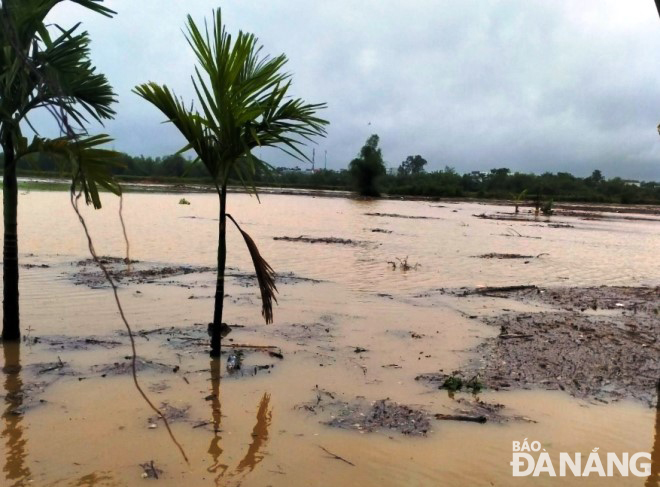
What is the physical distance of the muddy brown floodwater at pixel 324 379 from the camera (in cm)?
354

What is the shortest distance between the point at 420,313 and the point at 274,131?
413 centimetres

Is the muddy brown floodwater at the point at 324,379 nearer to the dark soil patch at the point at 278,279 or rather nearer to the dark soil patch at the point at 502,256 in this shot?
the dark soil patch at the point at 278,279

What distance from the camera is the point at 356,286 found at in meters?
10.1

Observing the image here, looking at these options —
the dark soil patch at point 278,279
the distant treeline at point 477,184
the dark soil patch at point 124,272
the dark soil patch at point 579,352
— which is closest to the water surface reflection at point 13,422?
the dark soil patch at point 579,352

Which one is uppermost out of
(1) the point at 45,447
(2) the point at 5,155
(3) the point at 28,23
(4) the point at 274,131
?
(3) the point at 28,23

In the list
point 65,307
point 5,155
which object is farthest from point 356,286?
point 5,155

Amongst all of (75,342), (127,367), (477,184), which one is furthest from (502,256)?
(477,184)

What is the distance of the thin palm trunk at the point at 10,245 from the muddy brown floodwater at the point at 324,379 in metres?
0.24

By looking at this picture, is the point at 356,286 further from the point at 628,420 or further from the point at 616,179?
the point at 616,179

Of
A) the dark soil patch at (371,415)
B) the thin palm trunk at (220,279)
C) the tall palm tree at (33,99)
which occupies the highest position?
the tall palm tree at (33,99)

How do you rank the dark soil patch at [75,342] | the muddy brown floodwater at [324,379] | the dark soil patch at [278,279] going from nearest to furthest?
the muddy brown floodwater at [324,379] → the dark soil patch at [75,342] → the dark soil patch at [278,279]

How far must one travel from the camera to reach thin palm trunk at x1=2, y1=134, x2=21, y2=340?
5.09 meters

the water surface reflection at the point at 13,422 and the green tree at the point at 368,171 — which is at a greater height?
the green tree at the point at 368,171

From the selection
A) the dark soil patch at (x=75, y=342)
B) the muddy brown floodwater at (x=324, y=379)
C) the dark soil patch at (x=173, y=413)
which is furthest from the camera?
the dark soil patch at (x=75, y=342)
